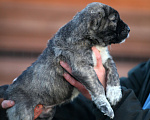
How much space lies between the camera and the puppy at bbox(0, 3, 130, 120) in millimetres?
3124

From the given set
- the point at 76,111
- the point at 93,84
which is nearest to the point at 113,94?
the point at 93,84

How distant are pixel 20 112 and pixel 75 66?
964 millimetres

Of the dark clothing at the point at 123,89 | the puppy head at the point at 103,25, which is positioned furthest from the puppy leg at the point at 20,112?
the puppy head at the point at 103,25

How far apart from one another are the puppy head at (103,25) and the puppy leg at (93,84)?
471mm

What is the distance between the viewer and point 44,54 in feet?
11.4

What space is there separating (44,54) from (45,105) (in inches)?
29.1

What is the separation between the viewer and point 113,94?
313cm

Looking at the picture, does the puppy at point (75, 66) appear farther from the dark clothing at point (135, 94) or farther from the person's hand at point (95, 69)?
the dark clothing at point (135, 94)

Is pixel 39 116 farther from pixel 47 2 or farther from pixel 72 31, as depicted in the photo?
pixel 47 2

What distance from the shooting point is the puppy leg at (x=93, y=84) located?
301 cm

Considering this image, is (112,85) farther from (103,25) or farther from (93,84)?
(103,25)

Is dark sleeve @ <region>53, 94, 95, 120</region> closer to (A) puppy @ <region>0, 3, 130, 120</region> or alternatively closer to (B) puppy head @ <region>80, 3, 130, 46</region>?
(A) puppy @ <region>0, 3, 130, 120</region>

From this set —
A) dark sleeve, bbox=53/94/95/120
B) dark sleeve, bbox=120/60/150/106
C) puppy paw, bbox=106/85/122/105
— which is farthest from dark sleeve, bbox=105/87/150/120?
dark sleeve, bbox=53/94/95/120

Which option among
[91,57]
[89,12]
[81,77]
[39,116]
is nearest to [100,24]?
[89,12]
